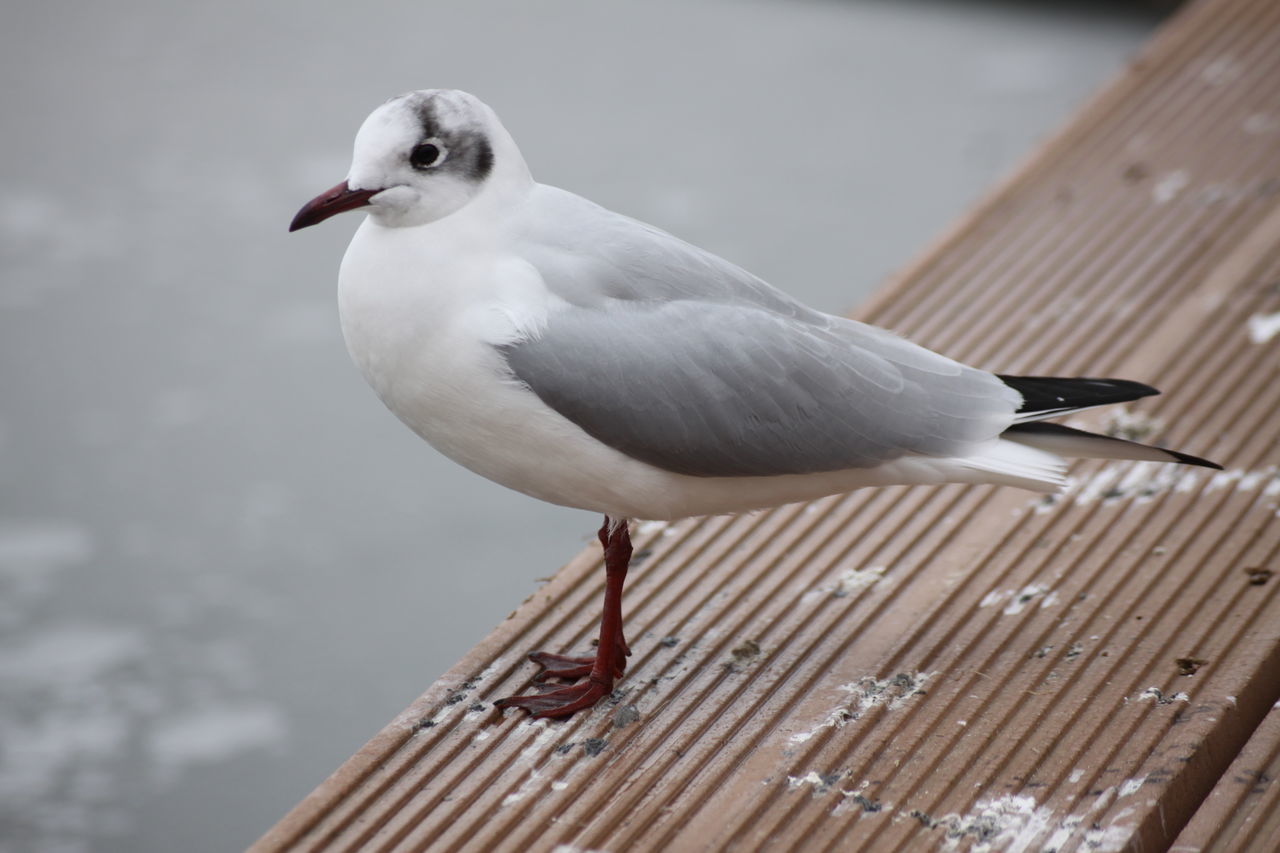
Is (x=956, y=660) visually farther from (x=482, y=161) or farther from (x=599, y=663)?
(x=482, y=161)

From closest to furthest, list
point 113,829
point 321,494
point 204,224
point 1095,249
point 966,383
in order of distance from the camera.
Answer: point 966,383
point 113,829
point 1095,249
point 321,494
point 204,224

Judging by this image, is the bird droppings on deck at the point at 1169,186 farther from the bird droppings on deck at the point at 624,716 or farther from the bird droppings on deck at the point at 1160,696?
the bird droppings on deck at the point at 624,716

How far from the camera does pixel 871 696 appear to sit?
1921 millimetres

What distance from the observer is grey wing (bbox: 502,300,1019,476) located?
1.82 m

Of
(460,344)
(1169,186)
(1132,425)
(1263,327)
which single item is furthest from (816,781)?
(1169,186)

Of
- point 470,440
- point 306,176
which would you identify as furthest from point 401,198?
point 306,176

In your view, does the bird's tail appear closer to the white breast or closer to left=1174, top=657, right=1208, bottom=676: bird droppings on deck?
left=1174, top=657, right=1208, bottom=676: bird droppings on deck

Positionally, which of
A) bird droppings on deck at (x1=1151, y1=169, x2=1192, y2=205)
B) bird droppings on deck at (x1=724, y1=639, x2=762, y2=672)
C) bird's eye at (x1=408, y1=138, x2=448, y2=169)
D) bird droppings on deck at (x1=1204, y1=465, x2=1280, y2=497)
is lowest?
bird droppings on deck at (x1=1204, y1=465, x2=1280, y2=497)

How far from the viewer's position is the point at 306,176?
4.24m

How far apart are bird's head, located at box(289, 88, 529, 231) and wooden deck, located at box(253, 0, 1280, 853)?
0.63 meters

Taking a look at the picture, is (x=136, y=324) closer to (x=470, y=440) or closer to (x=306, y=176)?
(x=306, y=176)

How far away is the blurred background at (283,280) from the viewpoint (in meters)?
2.78

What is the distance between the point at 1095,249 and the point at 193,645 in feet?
6.22

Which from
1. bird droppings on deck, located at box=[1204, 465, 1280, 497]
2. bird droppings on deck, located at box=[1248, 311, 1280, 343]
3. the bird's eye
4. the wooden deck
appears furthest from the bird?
bird droppings on deck, located at box=[1248, 311, 1280, 343]
